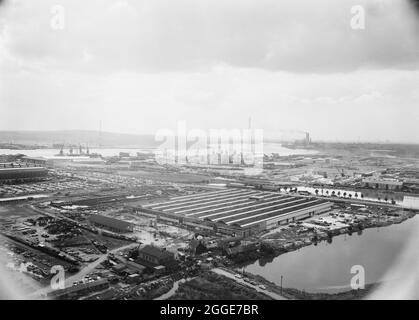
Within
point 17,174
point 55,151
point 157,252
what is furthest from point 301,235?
point 55,151

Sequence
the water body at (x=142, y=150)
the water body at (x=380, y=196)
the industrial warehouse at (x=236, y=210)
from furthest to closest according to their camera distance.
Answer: the water body at (x=142, y=150) < the water body at (x=380, y=196) < the industrial warehouse at (x=236, y=210)

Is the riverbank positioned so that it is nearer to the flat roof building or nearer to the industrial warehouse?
the industrial warehouse

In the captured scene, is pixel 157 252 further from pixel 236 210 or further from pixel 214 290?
pixel 236 210

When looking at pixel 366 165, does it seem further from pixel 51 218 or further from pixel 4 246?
pixel 4 246

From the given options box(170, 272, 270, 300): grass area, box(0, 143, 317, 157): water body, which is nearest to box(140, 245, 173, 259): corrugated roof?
box(170, 272, 270, 300): grass area

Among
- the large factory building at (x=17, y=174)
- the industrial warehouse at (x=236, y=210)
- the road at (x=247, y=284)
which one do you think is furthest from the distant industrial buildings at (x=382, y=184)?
the large factory building at (x=17, y=174)

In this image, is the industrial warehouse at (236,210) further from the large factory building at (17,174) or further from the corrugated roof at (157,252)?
the large factory building at (17,174)
